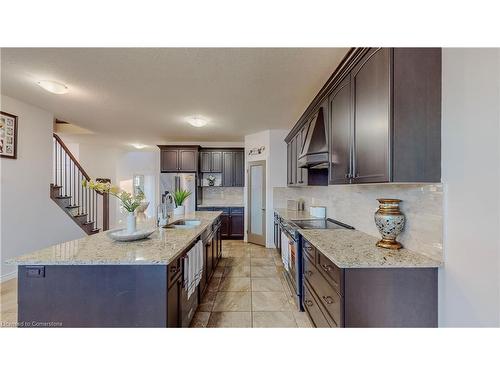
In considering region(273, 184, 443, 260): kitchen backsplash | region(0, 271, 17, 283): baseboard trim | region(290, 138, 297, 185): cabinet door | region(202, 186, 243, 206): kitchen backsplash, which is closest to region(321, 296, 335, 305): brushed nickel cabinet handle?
region(273, 184, 443, 260): kitchen backsplash

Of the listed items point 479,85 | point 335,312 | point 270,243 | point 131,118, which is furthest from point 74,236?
point 479,85

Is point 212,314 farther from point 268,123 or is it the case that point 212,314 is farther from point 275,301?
point 268,123

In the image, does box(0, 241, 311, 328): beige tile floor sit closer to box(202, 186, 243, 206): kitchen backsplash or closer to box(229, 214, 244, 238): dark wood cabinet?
box(229, 214, 244, 238): dark wood cabinet

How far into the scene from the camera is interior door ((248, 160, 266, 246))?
5.19 m

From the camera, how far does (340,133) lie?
200 cm

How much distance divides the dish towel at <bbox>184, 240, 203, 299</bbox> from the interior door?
299 centimetres

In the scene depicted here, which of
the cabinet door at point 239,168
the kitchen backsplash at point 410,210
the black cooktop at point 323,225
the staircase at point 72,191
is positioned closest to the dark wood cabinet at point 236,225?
the cabinet door at point 239,168

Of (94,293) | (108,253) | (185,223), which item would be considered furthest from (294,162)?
(94,293)

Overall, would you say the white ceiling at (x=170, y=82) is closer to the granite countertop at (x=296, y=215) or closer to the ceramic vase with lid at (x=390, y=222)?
the ceramic vase with lid at (x=390, y=222)

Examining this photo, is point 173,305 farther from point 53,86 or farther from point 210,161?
point 210,161

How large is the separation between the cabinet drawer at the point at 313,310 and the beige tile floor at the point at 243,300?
15cm

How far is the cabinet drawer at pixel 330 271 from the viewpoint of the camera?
57.0 inches

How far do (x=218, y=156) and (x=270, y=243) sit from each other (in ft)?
9.32
